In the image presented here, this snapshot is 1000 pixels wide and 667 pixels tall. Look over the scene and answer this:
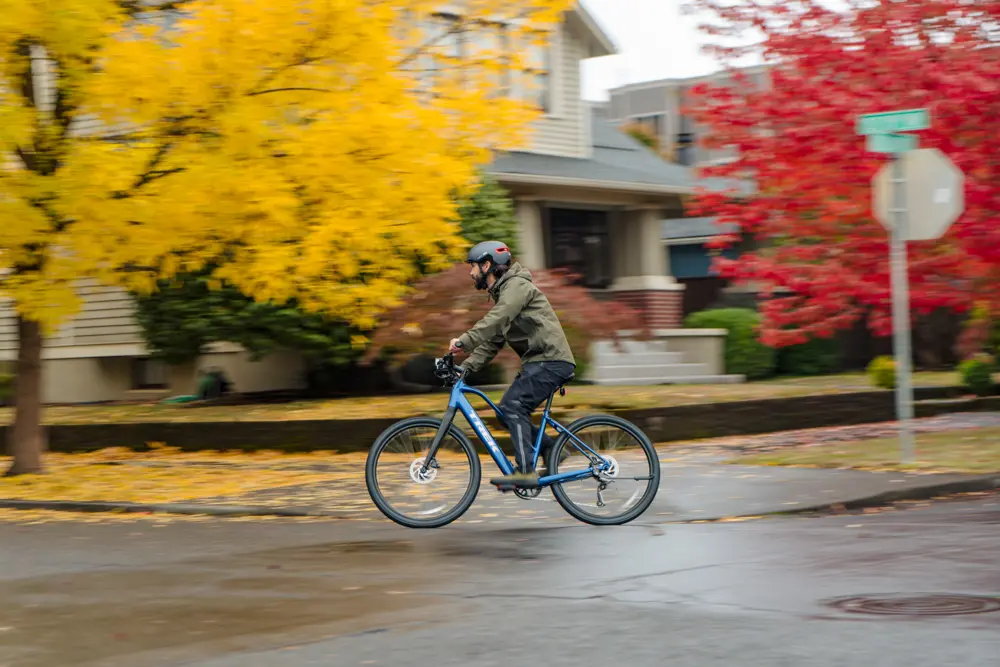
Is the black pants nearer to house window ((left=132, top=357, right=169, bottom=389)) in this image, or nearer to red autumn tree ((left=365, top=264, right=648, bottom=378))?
red autumn tree ((left=365, top=264, right=648, bottom=378))

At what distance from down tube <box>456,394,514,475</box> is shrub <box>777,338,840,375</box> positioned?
18445 millimetres

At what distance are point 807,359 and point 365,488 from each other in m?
17.2

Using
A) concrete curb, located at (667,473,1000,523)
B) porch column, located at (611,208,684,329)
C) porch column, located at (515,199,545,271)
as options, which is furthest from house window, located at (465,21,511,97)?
porch column, located at (611,208,684,329)

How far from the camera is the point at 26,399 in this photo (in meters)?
14.7

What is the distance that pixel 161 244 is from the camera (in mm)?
12906

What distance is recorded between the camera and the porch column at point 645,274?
89.8 feet

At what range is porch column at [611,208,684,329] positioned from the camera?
27359 millimetres

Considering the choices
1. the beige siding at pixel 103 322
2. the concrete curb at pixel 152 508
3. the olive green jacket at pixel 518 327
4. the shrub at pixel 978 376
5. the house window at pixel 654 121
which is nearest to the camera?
the olive green jacket at pixel 518 327

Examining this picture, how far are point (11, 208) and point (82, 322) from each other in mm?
14320

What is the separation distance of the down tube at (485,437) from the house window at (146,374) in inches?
667

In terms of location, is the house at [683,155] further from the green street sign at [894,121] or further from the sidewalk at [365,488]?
the green street sign at [894,121]

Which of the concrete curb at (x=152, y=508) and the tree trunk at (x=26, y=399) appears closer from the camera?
the concrete curb at (x=152, y=508)

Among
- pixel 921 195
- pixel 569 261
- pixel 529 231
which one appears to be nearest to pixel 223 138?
pixel 921 195

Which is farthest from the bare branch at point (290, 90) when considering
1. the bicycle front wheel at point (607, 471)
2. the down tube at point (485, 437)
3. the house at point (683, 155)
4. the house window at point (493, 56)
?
the house at point (683, 155)
